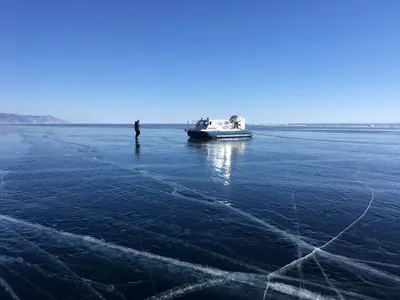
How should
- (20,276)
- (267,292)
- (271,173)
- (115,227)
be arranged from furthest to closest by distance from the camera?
(271,173)
(115,227)
(20,276)
(267,292)

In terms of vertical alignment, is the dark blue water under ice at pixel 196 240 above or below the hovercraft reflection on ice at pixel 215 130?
below

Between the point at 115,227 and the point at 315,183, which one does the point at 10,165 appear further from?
the point at 315,183

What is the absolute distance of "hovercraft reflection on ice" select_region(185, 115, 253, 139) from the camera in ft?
226

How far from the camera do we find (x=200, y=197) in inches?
667

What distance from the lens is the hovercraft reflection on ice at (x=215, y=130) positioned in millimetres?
69000

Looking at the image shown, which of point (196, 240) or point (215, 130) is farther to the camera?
point (215, 130)

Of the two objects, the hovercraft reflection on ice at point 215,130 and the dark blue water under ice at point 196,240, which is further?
the hovercraft reflection on ice at point 215,130

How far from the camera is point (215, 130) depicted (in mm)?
70812

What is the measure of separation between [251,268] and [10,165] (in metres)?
27.7

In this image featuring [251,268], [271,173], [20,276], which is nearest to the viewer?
[20,276]

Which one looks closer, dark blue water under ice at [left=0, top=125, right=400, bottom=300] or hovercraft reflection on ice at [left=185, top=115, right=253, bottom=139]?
dark blue water under ice at [left=0, top=125, right=400, bottom=300]

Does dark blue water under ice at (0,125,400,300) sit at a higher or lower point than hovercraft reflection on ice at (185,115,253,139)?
lower

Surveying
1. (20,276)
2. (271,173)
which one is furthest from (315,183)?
(20,276)

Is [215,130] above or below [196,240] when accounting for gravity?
above
